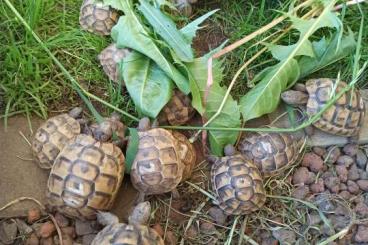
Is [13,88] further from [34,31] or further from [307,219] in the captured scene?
[307,219]

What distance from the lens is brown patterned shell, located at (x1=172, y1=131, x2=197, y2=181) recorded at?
217 centimetres

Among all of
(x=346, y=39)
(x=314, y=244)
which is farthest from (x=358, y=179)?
(x=346, y=39)

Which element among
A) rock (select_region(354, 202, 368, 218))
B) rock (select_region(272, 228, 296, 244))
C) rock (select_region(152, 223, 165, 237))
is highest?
rock (select_region(152, 223, 165, 237))

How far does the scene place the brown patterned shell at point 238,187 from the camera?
6.98ft

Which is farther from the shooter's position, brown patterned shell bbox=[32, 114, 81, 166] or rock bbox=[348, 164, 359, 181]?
rock bbox=[348, 164, 359, 181]

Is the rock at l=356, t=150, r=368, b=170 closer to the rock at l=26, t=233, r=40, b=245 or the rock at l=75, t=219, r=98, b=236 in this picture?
the rock at l=75, t=219, r=98, b=236

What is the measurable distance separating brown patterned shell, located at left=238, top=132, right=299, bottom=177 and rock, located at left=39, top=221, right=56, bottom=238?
0.76 m

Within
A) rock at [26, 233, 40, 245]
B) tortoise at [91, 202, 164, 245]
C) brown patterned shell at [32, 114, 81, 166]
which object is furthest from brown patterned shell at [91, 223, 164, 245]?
brown patterned shell at [32, 114, 81, 166]

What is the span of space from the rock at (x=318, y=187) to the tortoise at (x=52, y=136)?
915mm

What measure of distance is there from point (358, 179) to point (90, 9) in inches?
49.9

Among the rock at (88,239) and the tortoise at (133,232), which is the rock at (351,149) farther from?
the rock at (88,239)

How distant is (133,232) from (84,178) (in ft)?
0.82

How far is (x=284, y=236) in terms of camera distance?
216 centimetres

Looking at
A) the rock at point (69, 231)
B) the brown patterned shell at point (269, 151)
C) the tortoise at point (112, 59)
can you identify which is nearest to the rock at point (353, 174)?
the brown patterned shell at point (269, 151)
